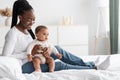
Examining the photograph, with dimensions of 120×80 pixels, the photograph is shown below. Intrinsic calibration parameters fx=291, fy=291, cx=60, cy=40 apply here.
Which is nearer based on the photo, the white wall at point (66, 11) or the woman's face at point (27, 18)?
the woman's face at point (27, 18)

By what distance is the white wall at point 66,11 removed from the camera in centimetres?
525

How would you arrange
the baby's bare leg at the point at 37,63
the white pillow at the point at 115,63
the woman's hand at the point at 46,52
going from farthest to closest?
the white pillow at the point at 115,63 < the woman's hand at the point at 46,52 < the baby's bare leg at the point at 37,63

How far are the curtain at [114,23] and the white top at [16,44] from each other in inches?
115

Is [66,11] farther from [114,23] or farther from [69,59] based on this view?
[69,59]

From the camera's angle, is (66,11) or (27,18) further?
(66,11)

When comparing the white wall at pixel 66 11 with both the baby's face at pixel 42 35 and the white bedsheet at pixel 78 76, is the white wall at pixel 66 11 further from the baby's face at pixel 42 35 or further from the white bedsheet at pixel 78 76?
the white bedsheet at pixel 78 76

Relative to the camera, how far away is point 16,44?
243cm

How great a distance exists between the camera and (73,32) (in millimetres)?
4973

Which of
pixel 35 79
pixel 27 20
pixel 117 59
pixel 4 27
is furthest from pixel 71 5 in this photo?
pixel 35 79

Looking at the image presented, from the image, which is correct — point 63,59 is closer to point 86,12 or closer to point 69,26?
point 69,26

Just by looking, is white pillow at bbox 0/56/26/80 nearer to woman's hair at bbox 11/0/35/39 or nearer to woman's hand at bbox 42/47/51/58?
woman's hand at bbox 42/47/51/58

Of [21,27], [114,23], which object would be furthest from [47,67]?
[114,23]

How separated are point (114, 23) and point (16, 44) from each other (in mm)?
3075

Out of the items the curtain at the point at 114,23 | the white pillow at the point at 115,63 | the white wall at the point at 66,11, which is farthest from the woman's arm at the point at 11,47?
the curtain at the point at 114,23
